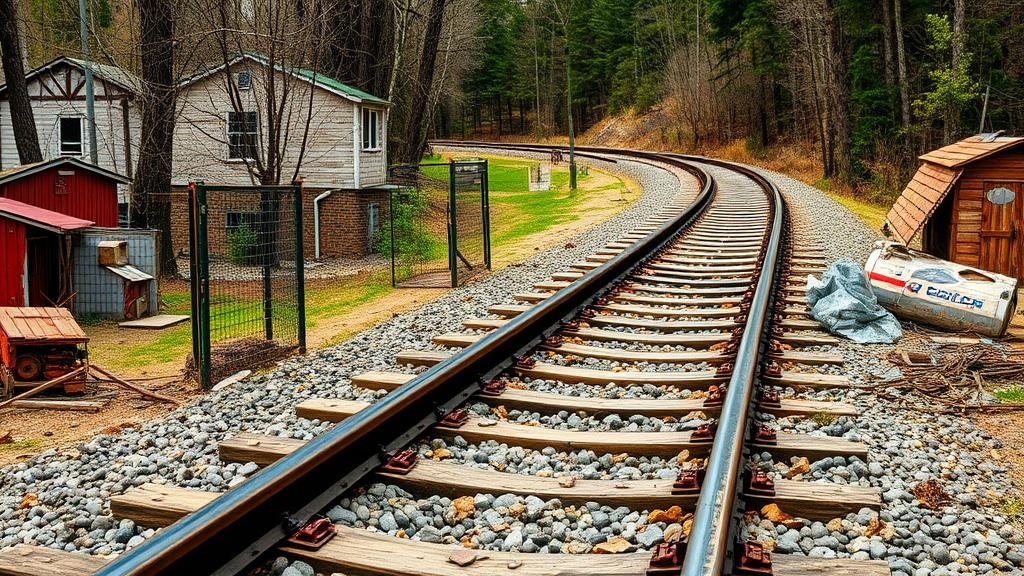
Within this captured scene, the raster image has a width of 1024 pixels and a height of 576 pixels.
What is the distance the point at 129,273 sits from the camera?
1791 centimetres

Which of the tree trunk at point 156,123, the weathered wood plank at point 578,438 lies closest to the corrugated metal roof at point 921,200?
the weathered wood plank at point 578,438

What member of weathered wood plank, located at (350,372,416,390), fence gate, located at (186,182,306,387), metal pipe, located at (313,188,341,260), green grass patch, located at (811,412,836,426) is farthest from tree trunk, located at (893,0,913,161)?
weathered wood plank, located at (350,372,416,390)

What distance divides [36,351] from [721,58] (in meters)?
49.9

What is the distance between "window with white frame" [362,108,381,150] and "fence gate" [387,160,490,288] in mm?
9922

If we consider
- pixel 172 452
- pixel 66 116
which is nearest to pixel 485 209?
pixel 172 452

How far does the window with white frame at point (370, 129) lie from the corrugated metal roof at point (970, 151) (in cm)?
1880

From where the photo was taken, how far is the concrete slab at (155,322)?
17047 mm

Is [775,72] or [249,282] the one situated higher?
[775,72]

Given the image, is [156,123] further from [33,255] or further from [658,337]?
[658,337]

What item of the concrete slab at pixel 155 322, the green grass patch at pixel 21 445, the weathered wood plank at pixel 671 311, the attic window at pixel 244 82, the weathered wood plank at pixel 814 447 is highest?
the attic window at pixel 244 82

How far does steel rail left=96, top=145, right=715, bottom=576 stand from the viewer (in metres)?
3.17

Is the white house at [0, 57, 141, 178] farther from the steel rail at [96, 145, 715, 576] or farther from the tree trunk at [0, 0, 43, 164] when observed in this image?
the steel rail at [96, 145, 715, 576]

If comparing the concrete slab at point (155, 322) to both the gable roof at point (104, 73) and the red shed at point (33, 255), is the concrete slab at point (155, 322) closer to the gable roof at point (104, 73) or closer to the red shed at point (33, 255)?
the red shed at point (33, 255)

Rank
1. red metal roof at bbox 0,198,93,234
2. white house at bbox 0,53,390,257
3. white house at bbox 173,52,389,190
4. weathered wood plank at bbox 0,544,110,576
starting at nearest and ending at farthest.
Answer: weathered wood plank at bbox 0,544,110,576, red metal roof at bbox 0,198,93,234, white house at bbox 173,52,389,190, white house at bbox 0,53,390,257
